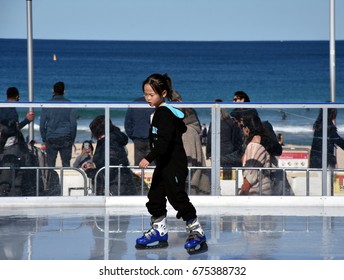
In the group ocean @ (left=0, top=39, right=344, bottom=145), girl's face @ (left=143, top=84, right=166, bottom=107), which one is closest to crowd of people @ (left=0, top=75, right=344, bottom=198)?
girl's face @ (left=143, top=84, right=166, bottom=107)

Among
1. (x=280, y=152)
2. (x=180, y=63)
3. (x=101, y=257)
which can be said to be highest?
(x=180, y=63)

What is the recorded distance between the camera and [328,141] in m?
11.8

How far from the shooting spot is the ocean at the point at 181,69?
78.8 meters

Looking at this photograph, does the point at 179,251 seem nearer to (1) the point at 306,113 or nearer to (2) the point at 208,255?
(2) the point at 208,255

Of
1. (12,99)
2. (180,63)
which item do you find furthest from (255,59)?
(12,99)

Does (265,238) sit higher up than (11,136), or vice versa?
(11,136)

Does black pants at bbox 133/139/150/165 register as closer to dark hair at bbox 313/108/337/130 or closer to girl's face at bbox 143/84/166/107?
dark hair at bbox 313/108/337/130

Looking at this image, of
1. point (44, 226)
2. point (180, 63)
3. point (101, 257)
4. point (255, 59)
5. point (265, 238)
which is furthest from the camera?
point (255, 59)

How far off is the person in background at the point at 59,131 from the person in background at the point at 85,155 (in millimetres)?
99

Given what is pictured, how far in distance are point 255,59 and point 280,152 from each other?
317ft

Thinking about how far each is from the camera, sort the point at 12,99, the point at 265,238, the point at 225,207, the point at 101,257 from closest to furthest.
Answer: the point at 101,257
the point at 265,238
the point at 225,207
the point at 12,99

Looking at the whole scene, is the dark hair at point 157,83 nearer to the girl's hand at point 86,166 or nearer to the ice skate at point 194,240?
the ice skate at point 194,240

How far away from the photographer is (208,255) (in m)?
8.57

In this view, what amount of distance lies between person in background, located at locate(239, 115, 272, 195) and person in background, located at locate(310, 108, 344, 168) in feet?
1.74
